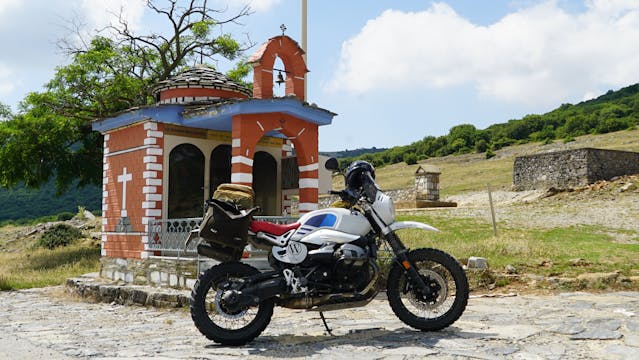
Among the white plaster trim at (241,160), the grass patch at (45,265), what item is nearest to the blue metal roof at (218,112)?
the white plaster trim at (241,160)

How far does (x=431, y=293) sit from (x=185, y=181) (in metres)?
8.16

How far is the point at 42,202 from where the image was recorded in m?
52.1

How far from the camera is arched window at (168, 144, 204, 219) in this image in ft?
41.9

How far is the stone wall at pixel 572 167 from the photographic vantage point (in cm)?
2725

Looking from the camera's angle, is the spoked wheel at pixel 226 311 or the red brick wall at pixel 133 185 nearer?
the spoked wheel at pixel 226 311

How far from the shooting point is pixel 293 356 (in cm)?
505

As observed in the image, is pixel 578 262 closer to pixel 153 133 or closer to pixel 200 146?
pixel 200 146

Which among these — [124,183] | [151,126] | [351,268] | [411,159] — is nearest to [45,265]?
[124,183]

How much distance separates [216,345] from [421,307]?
2.09 m

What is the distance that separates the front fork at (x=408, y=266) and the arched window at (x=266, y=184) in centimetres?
857

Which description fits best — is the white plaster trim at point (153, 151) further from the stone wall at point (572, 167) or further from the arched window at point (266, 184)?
the stone wall at point (572, 167)

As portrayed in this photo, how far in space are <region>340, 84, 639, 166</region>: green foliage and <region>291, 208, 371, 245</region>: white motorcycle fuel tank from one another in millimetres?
45389

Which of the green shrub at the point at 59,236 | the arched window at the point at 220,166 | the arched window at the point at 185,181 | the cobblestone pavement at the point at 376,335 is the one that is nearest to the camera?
the cobblestone pavement at the point at 376,335

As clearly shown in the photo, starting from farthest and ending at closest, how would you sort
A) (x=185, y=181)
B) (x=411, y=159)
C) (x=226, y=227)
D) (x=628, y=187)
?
(x=411, y=159) < (x=628, y=187) < (x=185, y=181) < (x=226, y=227)
